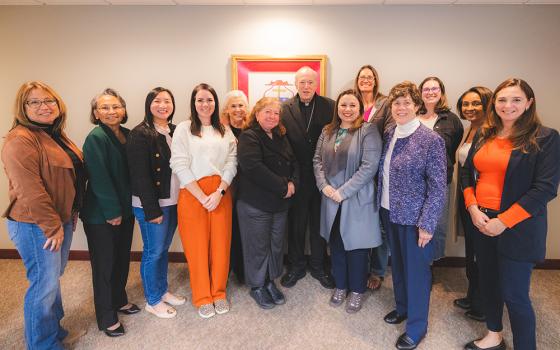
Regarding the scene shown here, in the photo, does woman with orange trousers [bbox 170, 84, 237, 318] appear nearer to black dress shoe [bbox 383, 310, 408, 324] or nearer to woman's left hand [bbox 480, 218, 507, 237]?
black dress shoe [bbox 383, 310, 408, 324]

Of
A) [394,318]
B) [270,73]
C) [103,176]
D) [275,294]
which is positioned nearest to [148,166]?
[103,176]

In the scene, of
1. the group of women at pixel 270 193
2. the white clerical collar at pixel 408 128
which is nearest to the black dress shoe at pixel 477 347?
the group of women at pixel 270 193

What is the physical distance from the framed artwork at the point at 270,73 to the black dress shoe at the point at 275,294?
1654mm

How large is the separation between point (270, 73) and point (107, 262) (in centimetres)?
201

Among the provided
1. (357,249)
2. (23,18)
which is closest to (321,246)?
(357,249)

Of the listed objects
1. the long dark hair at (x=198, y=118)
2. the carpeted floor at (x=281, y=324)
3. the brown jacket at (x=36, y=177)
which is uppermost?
the long dark hair at (x=198, y=118)

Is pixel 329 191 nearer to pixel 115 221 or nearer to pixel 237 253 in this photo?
pixel 237 253

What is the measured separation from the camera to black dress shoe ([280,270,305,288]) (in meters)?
2.63

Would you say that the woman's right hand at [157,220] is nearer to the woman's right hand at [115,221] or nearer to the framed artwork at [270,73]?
the woman's right hand at [115,221]

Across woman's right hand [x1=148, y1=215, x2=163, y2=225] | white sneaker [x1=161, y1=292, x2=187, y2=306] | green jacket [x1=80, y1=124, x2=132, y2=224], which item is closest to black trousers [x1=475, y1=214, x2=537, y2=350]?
woman's right hand [x1=148, y1=215, x2=163, y2=225]

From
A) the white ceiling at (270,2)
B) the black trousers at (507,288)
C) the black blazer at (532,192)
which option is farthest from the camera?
the white ceiling at (270,2)

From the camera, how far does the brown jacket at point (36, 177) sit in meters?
1.58

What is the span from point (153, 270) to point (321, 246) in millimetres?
1343

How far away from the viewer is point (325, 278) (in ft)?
8.66
